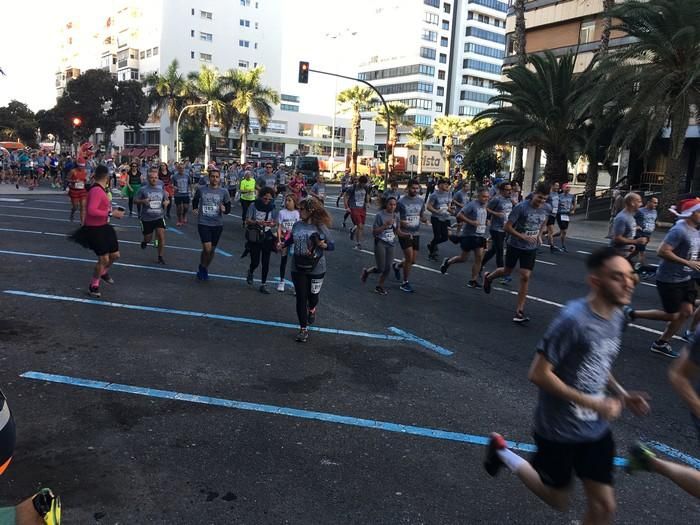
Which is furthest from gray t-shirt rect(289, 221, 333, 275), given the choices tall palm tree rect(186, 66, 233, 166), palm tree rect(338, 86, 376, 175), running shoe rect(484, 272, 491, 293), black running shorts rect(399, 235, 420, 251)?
palm tree rect(338, 86, 376, 175)

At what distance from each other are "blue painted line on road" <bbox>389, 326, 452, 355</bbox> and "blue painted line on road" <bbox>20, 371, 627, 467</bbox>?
2.04 m

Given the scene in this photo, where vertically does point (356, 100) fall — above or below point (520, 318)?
above

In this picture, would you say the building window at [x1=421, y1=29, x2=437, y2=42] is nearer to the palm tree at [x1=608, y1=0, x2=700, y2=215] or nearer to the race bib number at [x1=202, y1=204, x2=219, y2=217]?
the palm tree at [x1=608, y1=0, x2=700, y2=215]

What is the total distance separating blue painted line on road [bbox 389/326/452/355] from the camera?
6.60 meters

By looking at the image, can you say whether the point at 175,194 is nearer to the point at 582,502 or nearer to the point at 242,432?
the point at 242,432

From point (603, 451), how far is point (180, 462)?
2720 mm

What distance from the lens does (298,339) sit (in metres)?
6.68

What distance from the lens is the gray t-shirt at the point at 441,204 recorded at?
12.3 m

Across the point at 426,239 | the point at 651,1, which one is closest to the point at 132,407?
the point at 426,239

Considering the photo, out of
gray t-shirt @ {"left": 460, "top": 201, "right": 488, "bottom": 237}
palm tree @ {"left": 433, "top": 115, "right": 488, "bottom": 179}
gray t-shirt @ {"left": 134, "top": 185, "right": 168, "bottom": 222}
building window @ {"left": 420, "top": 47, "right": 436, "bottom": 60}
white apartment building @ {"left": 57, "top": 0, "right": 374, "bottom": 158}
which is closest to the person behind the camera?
gray t-shirt @ {"left": 460, "top": 201, "right": 488, "bottom": 237}

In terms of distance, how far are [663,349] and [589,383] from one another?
4792 mm

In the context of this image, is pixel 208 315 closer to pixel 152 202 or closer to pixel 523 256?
pixel 152 202

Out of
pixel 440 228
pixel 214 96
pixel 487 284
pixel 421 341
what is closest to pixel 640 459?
pixel 421 341

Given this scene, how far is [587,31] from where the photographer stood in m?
35.5
